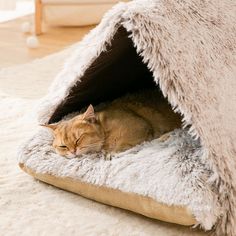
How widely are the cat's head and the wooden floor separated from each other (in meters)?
1.34

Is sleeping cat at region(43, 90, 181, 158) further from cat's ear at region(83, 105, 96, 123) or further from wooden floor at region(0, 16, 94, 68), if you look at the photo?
wooden floor at region(0, 16, 94, 68)

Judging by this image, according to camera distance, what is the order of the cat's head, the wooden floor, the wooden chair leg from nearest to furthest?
the cat's head, the wooden floor, the wooden chair leg

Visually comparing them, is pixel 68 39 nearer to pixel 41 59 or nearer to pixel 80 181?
pixel 41 59

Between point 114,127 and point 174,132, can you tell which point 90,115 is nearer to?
point 114,127

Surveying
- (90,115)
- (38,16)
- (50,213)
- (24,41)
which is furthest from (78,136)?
(38,16)

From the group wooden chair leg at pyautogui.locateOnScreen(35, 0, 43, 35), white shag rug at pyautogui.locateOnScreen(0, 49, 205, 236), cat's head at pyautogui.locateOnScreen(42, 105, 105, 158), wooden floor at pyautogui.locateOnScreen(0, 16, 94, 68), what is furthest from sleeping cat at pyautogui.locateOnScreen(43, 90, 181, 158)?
wooden chair leg at pyautogui.locateOnScreen(35, 0, 43, 35)

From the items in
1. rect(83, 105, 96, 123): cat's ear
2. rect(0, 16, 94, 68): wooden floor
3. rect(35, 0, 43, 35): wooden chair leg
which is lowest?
rect(0, 16, 94, 68): wooden floor

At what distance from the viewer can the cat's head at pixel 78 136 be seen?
57.4 inches

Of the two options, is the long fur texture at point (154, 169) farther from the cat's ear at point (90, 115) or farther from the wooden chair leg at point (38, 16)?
the wooden chair leg at point (38, 16)

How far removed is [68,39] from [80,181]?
2.07 meters

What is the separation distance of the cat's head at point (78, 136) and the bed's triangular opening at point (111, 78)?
0.14 m

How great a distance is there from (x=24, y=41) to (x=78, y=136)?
191 cm

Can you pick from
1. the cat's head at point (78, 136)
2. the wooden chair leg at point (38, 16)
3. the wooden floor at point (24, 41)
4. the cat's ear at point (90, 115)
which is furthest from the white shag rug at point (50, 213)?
the wooden chair leg at point (38, 16)

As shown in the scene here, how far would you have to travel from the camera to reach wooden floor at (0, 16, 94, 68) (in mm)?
2855
